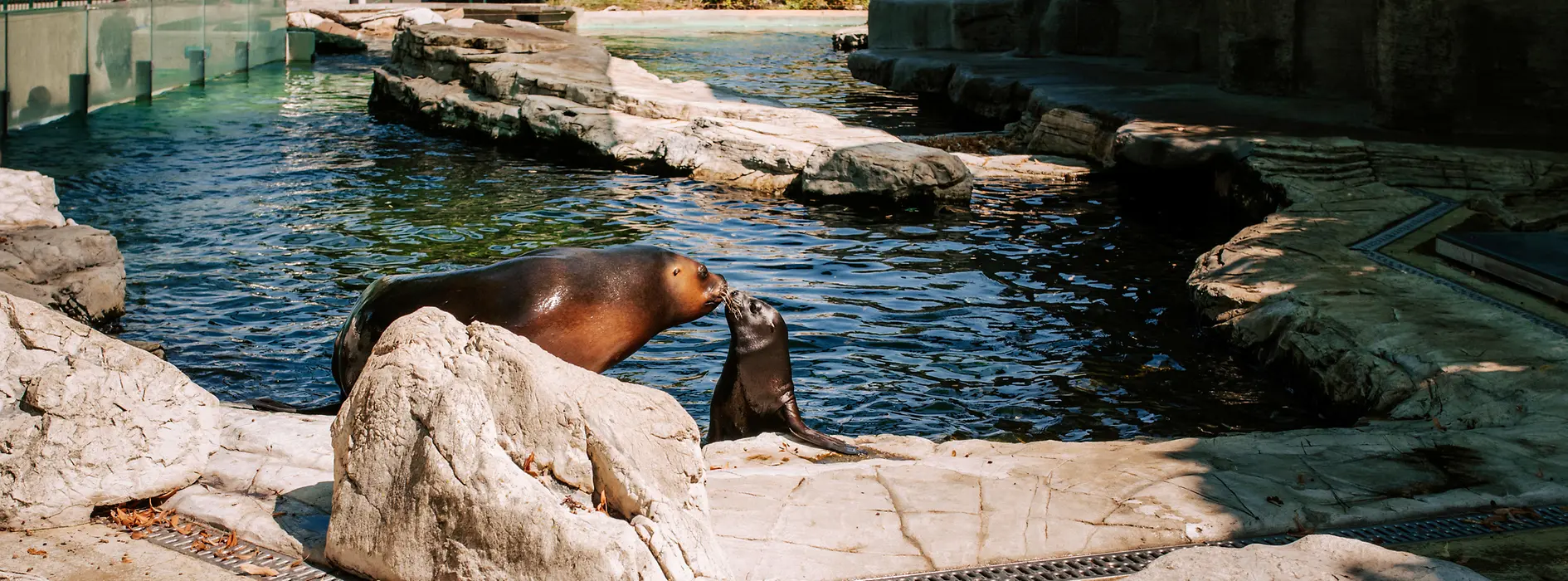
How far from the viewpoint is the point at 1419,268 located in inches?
307

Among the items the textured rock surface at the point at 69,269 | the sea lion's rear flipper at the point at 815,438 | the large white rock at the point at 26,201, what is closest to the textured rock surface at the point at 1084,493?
the sea lion's rear flipper at the point at 815,438

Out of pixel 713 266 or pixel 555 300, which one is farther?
pixel 713 266

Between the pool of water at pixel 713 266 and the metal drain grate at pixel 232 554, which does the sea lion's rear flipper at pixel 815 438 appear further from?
the metal drain grate at pixel 232 554

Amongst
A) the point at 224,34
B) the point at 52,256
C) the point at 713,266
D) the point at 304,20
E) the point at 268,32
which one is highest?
the point at 304,20

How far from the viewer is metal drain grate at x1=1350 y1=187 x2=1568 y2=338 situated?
6.71m

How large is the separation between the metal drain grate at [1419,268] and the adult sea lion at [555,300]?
4522 mm

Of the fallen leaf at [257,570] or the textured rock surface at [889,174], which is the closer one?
the fallen leaf at [257,570]

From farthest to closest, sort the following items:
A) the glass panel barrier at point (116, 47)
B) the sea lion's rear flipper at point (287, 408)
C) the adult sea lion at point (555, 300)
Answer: the glass panel barrier at point (116, 47), the sea lion's rear flipper at point (287, 408), the adult sea lion at point (555, 300)

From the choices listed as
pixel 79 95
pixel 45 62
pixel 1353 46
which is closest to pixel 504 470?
pixel 1353 46

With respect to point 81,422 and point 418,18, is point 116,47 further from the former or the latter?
point 81,422

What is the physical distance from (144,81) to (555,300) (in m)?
16.1

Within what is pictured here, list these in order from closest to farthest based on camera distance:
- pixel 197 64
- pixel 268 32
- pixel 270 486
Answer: pixel 270 486 < pixel 197 64 < pixel 268 32

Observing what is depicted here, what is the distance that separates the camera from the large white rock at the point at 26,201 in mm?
8227

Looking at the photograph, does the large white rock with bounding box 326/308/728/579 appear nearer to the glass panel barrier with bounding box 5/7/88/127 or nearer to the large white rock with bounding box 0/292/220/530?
the large white rock with bounding box 0/292/220/530
